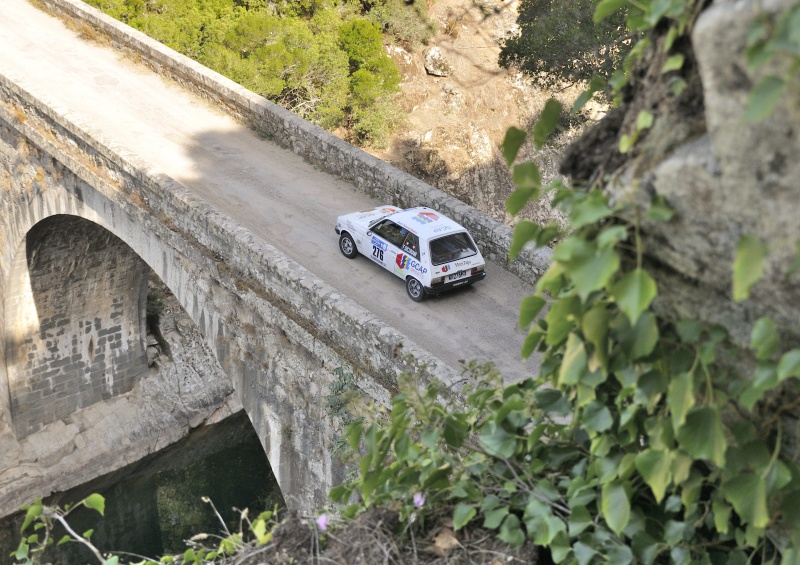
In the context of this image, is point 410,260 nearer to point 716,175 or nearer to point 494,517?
point 494,517

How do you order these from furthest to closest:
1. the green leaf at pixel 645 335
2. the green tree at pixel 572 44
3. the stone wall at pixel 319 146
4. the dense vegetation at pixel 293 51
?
the dense vegetation at pixel 293 51
the green tree at pixel 572 44
the stone wall at pixel 319 146
the green leaf at pixel 645 335

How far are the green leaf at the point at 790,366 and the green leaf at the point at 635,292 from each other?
43 cm

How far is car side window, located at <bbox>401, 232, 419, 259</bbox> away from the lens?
9.69 metres

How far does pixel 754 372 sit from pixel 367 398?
18.1 feet

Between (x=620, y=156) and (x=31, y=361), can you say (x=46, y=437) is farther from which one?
(x=620, y=156)

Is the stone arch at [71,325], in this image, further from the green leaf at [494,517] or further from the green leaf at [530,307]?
the green leaf at [530,307]

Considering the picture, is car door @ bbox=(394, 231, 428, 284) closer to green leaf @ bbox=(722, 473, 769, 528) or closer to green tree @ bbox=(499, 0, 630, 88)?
green leaf @ bbox=(722, 473, 769, 528)

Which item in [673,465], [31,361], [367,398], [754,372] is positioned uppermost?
[754,372]

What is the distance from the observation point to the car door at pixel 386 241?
1000 cm

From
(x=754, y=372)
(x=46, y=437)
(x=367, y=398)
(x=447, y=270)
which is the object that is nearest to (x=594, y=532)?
(x=754, y=372)

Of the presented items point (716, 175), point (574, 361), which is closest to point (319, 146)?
point (574, 361)

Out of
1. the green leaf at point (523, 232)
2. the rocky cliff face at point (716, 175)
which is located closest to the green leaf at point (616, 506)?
the rocky cliff face at point (716, 175)

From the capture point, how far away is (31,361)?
762 inches

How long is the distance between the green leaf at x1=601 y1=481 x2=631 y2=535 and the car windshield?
20.8 feet
